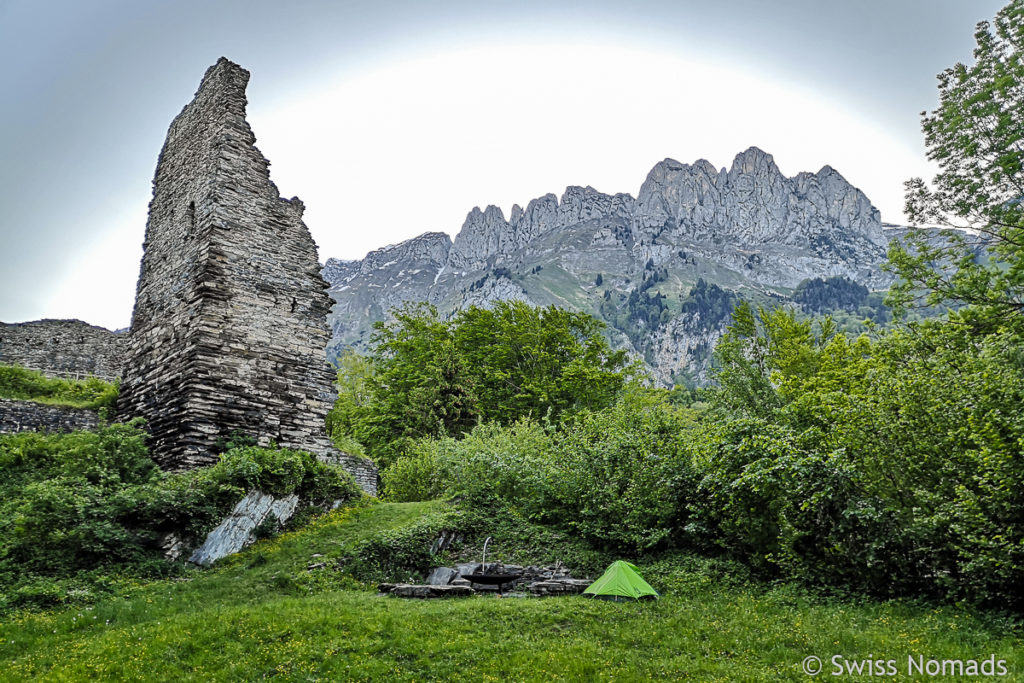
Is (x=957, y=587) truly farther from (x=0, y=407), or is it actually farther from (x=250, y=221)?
(x=0, y=407)

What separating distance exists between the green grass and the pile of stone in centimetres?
63

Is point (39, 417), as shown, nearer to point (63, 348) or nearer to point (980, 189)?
point (63, 348)

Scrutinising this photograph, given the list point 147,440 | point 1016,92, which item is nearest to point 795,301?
point 1016,92

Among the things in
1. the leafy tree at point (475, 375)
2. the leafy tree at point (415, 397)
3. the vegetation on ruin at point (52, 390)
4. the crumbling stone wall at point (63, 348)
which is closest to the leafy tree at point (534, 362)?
the leafy tree at point (475, 375)

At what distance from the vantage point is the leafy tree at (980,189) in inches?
554

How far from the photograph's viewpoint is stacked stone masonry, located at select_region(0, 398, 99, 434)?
12508 millimetres

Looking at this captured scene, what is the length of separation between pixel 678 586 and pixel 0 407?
1547 cm

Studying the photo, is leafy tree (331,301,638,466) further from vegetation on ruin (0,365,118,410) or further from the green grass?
the green grass

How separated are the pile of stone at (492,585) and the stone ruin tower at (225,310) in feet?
16.6

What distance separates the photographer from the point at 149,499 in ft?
31.8

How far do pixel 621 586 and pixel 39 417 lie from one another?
1393cm

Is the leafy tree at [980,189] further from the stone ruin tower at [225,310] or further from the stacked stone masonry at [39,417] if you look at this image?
the stacked stone masonry at [39,417]

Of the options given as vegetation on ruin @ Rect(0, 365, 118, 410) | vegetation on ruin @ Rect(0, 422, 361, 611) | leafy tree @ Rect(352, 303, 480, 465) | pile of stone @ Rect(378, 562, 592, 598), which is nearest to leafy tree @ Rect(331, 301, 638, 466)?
leafy tree @ Rect(352, 303, 480, 465)

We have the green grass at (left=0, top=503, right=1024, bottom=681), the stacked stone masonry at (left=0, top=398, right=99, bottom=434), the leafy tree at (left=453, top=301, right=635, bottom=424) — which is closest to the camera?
the green grass at (left=0, top=503, right=1024, bottom=681)
